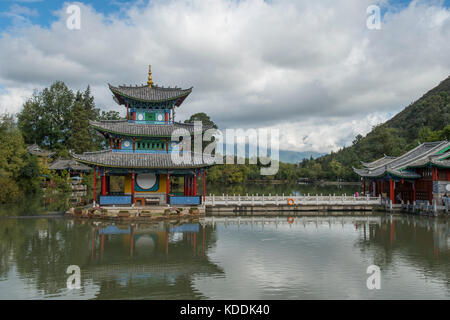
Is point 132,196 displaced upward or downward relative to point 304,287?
upward

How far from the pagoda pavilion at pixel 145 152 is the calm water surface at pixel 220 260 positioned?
4.59 meters

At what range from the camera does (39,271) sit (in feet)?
41.0

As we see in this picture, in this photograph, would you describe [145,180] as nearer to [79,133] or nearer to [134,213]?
[134,213]

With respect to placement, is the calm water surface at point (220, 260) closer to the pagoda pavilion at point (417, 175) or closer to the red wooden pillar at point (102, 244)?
the red wooden pillar at point (102, 244)

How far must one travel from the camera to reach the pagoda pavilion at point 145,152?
26531mm

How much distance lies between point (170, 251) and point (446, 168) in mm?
24187

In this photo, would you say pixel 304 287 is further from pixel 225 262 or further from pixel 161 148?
pixel 161 148

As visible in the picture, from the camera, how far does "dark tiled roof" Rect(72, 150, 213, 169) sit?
2584 centimetres

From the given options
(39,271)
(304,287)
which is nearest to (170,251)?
(39,271)

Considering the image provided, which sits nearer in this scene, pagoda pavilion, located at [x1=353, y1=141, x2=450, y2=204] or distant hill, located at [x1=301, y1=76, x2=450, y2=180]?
pagoda pavilion, located at [x1=353, y1=141, x2=450, y2=204]

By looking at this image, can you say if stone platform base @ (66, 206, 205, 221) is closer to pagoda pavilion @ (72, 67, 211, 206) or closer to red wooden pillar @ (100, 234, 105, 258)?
pagoda pavilion @ (72, 67, 211, 206)

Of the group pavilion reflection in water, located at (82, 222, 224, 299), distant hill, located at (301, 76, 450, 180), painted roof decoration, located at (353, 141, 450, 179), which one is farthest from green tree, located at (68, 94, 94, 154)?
distant hill, located at (301, 76, 450, 180)

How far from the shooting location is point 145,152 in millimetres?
28328

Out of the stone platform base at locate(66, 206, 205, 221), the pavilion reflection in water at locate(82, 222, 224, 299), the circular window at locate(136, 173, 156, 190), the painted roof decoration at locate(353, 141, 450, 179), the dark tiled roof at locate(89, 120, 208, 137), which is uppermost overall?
the dark tiled roof at locate(89, 120, 208, 137)
